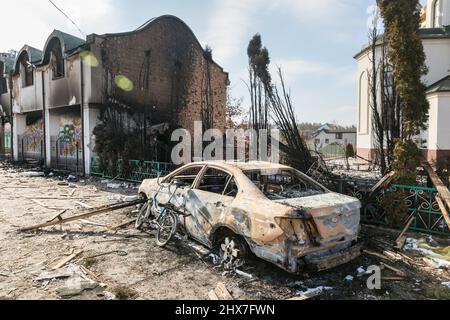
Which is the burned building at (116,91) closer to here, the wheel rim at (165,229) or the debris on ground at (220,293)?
the wheel rim at (165,229)

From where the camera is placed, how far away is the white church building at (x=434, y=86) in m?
16.8

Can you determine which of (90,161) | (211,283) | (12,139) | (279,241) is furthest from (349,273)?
(12,139)

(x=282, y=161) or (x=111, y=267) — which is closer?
(x=111, y=267)

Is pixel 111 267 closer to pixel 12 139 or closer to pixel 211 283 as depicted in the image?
pixel 211 283

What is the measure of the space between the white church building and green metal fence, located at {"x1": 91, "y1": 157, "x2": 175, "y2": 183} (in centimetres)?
843

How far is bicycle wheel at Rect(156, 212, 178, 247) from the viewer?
532cm

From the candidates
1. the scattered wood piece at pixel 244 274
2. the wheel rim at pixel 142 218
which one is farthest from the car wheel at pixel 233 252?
the wheel rim at pixel 142 218

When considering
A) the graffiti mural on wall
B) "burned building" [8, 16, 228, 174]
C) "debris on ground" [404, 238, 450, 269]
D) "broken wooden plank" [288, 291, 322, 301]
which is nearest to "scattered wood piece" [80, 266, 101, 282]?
"broken wooden plank" [288, 291, 322, 301]

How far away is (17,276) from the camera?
14.0 feet

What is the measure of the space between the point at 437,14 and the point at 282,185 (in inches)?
1050

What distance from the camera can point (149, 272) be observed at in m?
4.42

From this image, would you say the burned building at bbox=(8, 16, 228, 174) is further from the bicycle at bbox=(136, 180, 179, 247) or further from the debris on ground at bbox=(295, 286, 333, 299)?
the debris on ground at bbox=(295, 286, 333, 299)

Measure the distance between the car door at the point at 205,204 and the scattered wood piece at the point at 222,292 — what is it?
1.01 m
